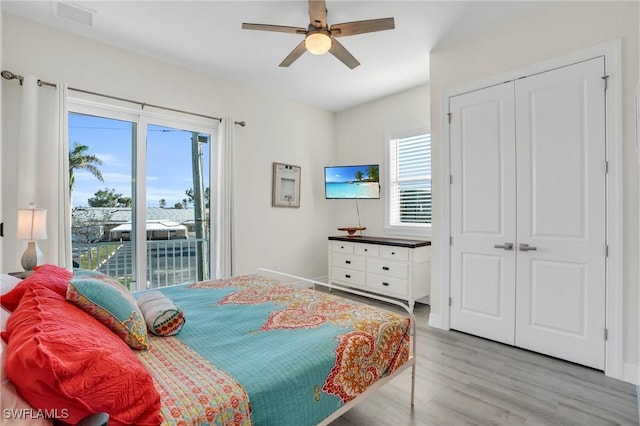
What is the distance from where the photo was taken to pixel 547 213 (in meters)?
2.58

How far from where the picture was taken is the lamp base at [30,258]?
7.56ft

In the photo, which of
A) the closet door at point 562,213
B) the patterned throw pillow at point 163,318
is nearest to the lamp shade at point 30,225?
the patterned throw pillow at point 163,318

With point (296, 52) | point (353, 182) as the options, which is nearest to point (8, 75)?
point (296, 52)

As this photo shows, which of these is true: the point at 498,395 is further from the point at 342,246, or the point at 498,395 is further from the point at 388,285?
the point at 342,246

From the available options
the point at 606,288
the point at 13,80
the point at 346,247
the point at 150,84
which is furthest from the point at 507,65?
the point at 13,80

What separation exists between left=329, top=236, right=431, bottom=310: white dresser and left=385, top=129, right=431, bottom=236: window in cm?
41

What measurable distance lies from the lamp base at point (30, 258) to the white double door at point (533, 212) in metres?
3.56

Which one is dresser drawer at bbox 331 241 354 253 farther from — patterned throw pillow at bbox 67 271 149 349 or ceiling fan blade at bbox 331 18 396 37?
patterned throw pillow at bbox 67 271 149 349

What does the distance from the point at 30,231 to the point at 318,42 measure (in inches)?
102

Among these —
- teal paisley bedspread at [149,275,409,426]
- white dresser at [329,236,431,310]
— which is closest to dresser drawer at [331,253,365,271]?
white dresser at [329,236,431,310]

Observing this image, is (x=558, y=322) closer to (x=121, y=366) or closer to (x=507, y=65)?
(x=507, y=65)

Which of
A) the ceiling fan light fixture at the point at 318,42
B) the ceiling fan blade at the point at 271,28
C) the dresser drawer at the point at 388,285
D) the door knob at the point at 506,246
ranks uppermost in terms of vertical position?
the ceiling fan blade at the point at 271,28

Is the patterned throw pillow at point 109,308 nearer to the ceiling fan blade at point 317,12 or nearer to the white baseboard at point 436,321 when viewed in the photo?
the ceiling fan blade at point 317,12

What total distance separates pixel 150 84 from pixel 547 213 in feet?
13.2
